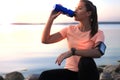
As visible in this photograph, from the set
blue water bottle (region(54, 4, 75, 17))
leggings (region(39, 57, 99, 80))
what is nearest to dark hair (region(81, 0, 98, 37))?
blue water bottle (region(54, 4, 75, 17))

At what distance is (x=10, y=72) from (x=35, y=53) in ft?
4.87

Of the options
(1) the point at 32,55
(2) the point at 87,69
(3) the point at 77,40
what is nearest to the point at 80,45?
(3) the point at 77,40

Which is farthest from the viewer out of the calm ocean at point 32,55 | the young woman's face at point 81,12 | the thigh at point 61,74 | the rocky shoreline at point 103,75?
the calm ocean at point 32,55

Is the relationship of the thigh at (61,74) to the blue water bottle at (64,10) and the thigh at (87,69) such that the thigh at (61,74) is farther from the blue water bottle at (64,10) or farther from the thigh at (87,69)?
the blue water bottle at (64,10)

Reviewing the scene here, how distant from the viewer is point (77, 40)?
156 inches

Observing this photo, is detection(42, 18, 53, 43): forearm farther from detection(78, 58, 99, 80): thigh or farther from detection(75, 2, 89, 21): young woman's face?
detection(78, 58, 99, 80): thigh

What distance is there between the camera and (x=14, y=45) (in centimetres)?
926

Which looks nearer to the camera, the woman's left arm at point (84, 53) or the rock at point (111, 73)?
the woman's left arm at point (84, 53)

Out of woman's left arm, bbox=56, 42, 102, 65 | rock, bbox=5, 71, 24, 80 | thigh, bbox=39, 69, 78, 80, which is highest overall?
woman's left arm, bbox=56, 42, 102, 65

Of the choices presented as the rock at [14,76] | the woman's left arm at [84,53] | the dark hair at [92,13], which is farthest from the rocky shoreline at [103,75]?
the woman's left arm at [84,53]

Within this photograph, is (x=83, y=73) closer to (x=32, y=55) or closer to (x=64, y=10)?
(x=64, y=10)

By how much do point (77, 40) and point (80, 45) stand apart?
47 mm

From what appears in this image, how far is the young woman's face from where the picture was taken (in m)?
3.99

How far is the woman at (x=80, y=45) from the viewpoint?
3707 mm
